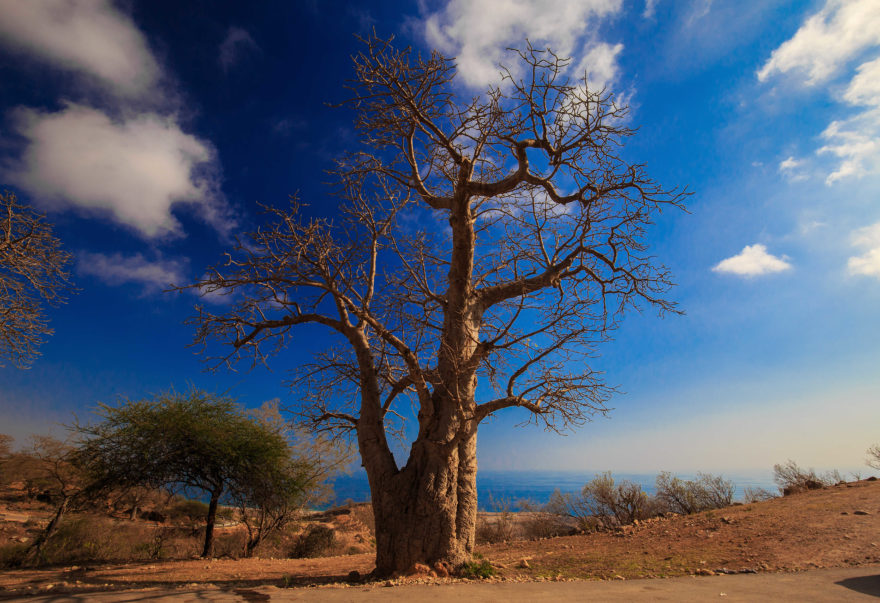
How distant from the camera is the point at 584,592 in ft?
11.9

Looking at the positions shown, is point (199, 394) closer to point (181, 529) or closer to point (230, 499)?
point (230, 499)

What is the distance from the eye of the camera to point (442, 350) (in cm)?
609

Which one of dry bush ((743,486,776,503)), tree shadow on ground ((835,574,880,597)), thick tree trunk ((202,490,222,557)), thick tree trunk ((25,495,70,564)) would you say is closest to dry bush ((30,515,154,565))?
thick tree trunk ((25,495,70,564))

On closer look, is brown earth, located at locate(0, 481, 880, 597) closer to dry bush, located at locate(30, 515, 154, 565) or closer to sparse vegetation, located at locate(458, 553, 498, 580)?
sparse vegetation, located at locate(458, 553, 498, 580)

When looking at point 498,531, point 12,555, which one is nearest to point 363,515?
point 498,531

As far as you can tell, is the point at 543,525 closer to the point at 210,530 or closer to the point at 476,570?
the point at 476,570

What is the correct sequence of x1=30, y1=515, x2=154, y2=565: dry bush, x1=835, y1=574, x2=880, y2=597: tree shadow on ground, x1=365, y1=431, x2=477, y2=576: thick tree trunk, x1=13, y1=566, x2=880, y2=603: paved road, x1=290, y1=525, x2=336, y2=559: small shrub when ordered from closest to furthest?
x1=13, y1=566, x2=880, y2=603: paved road < x1=835, y1=574, x2=880, y2=597: tree shadow on ground < x1=365, y1=431, x2=477, y2=576: thick tree trunk < x1=30, y1=515, x2=154, y2=565: dry bush < x1=290, y1=525, x2=336, y2=559: small shrub

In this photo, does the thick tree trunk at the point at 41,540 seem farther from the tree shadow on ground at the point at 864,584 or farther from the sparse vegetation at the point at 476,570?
the tree shadow on ground at the point at 864,584

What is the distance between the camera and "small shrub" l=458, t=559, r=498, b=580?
489 centimetres

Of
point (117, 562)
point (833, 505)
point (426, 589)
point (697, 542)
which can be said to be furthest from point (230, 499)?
point (833, 505)

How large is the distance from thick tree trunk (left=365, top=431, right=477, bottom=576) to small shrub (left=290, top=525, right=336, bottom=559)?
846cm

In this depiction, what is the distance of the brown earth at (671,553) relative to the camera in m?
4.84

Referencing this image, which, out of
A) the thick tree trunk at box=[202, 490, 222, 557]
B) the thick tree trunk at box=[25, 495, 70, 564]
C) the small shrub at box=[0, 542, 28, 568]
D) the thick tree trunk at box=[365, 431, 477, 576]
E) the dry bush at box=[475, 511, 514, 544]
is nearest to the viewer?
the thick tree trunk at box=[365, 431, 477, 576]

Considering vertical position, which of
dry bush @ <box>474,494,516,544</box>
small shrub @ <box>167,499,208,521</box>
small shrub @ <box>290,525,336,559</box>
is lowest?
small shrub @ <box>290,525,336,559</box>
